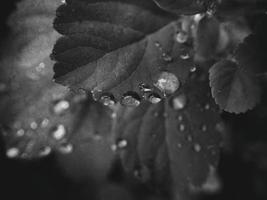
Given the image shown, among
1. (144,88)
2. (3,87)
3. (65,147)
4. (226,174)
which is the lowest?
(226,174)

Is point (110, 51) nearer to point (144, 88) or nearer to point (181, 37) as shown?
point (144, 88)

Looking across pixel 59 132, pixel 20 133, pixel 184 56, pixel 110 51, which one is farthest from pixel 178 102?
pixel 20 133

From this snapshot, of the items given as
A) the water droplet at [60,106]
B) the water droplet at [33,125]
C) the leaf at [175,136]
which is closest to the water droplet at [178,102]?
the leaf at [175,136]

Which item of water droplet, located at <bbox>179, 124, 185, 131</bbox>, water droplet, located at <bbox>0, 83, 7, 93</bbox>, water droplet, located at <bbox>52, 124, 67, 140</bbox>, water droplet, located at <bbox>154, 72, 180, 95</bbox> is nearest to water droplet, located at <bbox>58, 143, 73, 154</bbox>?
water droplet, located at <bbox>52, 124, 67, 140</bbox>

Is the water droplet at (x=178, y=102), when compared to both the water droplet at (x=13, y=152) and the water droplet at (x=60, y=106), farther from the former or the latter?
the water droplet at (x=13, y=152)

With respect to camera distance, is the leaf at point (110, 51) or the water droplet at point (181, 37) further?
the water droplet at point (181, 37)

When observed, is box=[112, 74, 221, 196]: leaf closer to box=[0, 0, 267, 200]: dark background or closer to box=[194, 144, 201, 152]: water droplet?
box=[194, 144, 201, 152]: water droplet

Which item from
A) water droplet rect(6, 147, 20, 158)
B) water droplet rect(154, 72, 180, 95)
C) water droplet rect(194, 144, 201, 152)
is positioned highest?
water droplet rect(154, 72, 180, 95)
